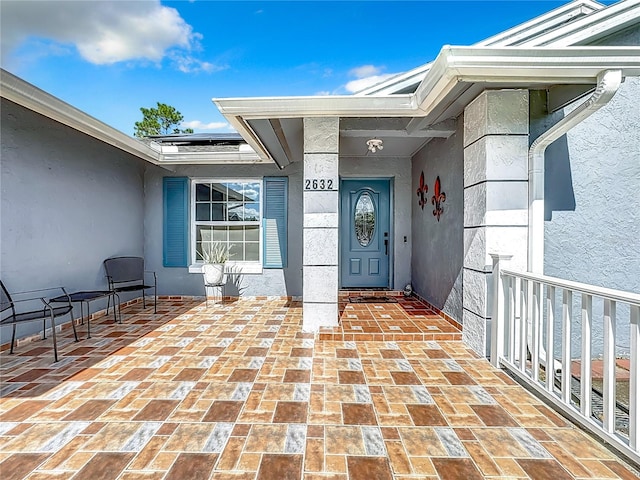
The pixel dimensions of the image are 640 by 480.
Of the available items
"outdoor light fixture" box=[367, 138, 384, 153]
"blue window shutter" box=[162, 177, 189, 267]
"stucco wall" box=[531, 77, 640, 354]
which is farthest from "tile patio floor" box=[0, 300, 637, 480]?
"outdoor light fixture" box=[367, 138, 384, 153]

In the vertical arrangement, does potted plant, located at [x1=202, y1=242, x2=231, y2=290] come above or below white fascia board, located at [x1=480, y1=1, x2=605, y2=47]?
below

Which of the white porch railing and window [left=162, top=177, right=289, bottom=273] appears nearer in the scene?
the white porch railing

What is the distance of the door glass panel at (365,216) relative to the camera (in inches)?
251

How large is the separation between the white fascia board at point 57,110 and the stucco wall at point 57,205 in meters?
0.58

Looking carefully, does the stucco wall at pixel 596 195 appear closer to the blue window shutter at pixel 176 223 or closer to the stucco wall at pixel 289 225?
the stucco wall at pixel 289 225

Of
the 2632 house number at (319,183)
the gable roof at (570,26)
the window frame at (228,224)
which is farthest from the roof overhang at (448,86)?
the window frame at (228,224)

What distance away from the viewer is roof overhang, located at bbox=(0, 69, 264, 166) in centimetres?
300

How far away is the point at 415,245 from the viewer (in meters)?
5.85

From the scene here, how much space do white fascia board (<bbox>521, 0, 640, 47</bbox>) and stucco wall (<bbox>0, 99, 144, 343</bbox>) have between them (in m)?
5.52

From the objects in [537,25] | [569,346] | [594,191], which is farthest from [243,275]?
[537,25]

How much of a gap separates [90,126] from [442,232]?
4632mm

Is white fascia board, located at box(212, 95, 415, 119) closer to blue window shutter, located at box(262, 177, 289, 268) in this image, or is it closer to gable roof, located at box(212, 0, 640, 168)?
gable roof, located at box(212, 0, 640, 168)

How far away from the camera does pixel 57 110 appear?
3.49 metres

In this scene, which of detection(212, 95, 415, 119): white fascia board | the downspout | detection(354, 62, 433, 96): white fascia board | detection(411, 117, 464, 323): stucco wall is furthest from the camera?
detection(411, 117, 464, 323): stucco wall
